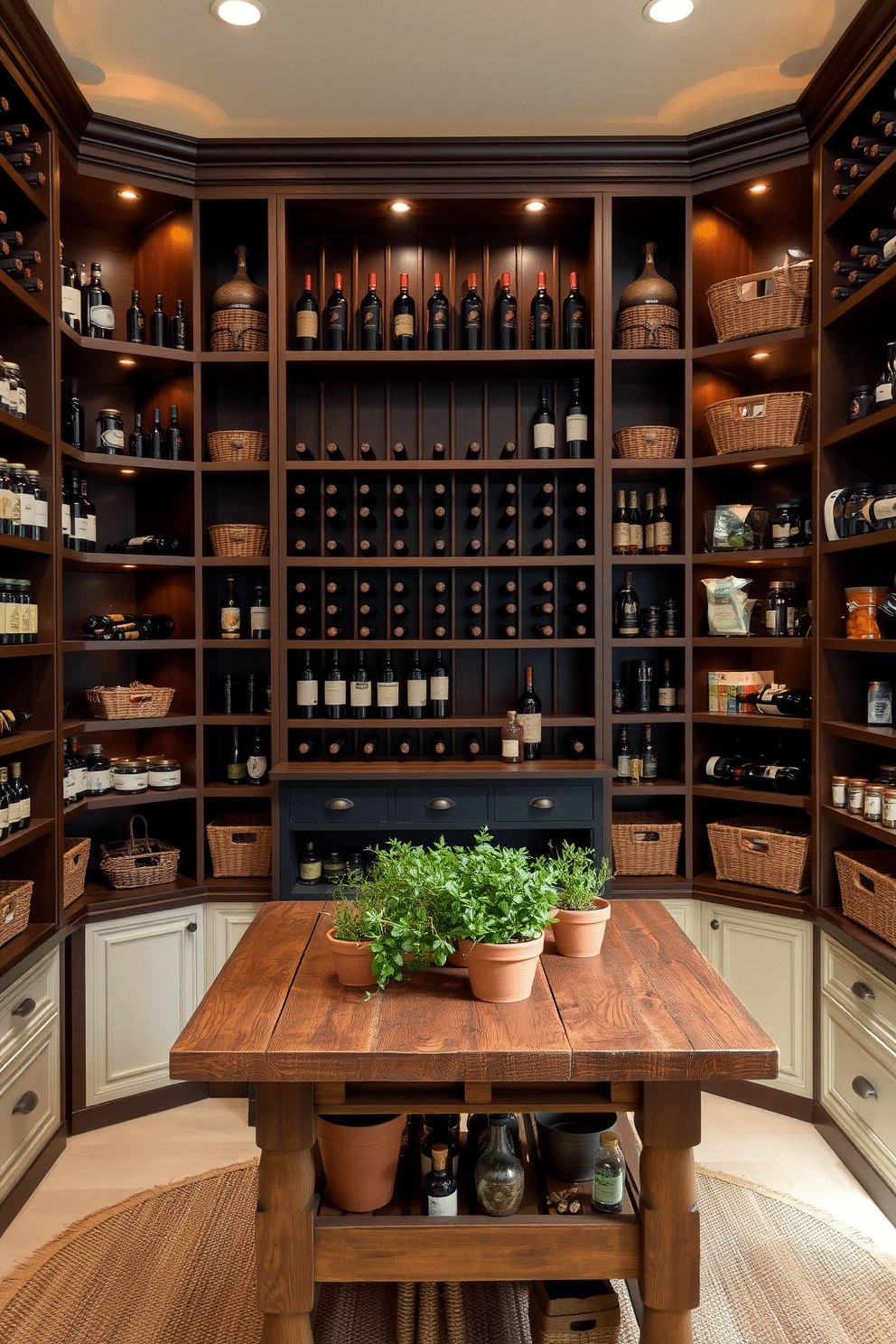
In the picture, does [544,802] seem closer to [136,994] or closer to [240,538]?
[240,538]

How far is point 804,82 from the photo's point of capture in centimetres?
304

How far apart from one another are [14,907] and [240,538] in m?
1.49

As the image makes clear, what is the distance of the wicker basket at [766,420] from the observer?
329cm

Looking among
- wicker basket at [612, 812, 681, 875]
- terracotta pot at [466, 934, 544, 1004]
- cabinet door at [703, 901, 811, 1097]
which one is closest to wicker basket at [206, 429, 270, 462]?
wicker basket at [612, 812, 681, 875]

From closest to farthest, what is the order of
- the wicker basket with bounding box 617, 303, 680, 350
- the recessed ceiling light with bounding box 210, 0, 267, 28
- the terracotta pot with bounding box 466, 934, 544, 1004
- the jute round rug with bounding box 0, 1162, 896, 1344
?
1. the terracotta pot with bounding box 466, 934, 544, 1004
2. the jute round rug with bounding box 0, 1162, 896, 1344
3. the recessed ceiling light with bounding box 210, 0, 267, 28
4. the wicker basket with bounding box 617, 303, 680, 350

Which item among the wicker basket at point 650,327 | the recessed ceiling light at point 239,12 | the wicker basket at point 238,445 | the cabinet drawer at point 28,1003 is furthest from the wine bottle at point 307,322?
the cabinet drawer at point 28,1003

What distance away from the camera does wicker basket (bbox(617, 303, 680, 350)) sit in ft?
11.4

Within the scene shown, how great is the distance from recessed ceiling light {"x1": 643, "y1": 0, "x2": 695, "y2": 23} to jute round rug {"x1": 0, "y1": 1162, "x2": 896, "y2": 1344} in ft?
11.1

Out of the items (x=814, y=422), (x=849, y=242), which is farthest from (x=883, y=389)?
(x=849, y=242)

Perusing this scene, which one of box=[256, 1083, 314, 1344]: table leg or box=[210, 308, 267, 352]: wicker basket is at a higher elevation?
box=[210, 308, 267, 352]: wicker basket

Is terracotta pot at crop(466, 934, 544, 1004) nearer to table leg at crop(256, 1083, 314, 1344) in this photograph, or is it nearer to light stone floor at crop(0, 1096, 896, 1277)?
table leg at crop(256, 1083, 314, 1344)

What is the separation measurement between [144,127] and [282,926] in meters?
2.69

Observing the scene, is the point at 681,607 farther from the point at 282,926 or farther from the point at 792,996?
the point at 282,926

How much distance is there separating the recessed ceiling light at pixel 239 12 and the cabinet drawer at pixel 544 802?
248cm
